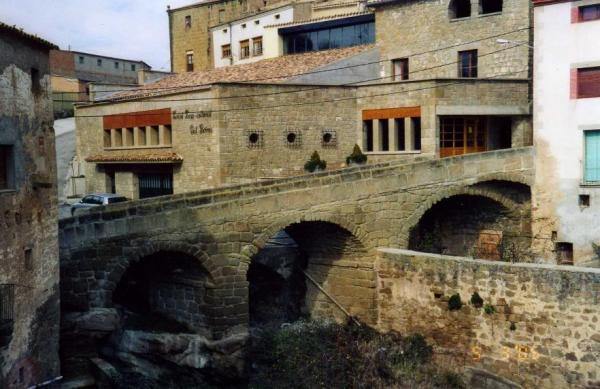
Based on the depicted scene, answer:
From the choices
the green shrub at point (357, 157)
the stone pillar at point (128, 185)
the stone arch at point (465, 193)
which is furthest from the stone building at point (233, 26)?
the stone arch at point (465, 193)

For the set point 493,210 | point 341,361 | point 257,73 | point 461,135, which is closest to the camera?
point 341,361

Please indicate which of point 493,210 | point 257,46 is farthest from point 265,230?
point 257,46

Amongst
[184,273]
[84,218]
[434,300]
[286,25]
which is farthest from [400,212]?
[286,25]

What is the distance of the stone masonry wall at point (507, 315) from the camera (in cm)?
1523

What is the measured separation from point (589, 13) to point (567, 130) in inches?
136

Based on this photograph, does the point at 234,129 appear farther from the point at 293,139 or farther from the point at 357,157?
the point at 357,157

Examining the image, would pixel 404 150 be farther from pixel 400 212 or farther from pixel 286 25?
pixel 286 25

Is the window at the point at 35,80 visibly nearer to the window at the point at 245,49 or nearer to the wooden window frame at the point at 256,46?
the wooden window frame at the point at 256,46

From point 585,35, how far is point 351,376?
1201 centimetres

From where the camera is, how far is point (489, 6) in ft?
86.3

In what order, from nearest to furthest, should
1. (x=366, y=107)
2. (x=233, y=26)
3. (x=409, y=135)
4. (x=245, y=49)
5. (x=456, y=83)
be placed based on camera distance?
(x=456, y=83)
(x=409, y=135)
(x=366, y=107)
(x=245, y=49)
(x=233, y=26)

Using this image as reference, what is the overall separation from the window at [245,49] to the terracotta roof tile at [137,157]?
11.2 meters

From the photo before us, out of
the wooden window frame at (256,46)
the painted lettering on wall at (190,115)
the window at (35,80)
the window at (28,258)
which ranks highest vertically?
the wooden window frame at (256,46)

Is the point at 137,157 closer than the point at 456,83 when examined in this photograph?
No
